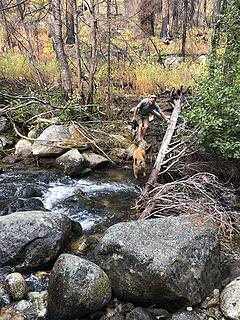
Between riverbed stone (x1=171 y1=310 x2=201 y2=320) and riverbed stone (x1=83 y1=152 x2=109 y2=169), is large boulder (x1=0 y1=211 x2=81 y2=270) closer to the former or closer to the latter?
riverbed stone (x1=171 y1=310 x2=201 y2=320)

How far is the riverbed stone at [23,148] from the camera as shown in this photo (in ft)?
29.6

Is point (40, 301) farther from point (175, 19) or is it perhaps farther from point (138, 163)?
point (175, 19)

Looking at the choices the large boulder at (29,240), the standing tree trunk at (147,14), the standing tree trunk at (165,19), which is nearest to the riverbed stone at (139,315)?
the large boulder at (29,240)

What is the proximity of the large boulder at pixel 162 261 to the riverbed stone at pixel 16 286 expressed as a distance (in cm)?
91

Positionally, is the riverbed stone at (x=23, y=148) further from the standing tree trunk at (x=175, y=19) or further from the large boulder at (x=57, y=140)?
the standing tree trunk at (x=175, y=19)

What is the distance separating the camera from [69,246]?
5.14 m

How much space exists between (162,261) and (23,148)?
240 inches

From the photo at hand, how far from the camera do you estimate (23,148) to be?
9102mm

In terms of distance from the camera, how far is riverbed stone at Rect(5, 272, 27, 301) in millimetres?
4117

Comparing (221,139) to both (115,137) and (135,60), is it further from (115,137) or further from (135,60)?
(135,60)

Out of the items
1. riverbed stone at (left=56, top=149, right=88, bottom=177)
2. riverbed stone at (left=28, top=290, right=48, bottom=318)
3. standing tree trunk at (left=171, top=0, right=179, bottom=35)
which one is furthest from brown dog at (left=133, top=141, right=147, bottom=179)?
standing tree trunk at (left=171, top=0, right=179, bottom=35)

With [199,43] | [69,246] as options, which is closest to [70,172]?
[69,246]

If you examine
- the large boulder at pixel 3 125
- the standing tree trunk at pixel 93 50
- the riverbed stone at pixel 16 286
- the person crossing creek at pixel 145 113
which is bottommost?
the riverbed stone at pixel 16 286

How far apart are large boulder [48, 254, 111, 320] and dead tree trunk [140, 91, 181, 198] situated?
8.67 ft
